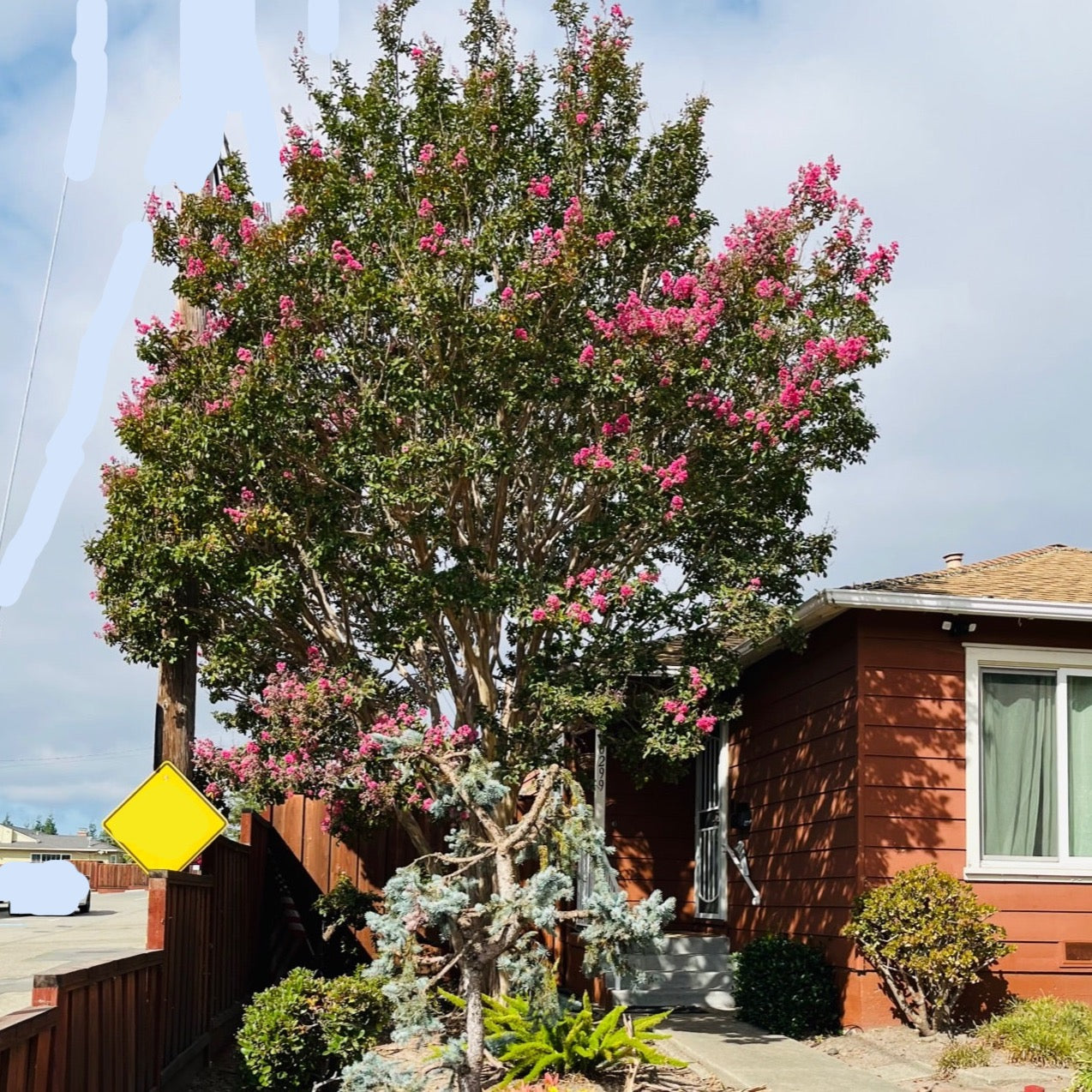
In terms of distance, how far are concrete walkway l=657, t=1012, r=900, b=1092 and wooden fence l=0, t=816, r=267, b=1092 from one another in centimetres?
348

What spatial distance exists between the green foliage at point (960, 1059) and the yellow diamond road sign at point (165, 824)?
4.92 meters

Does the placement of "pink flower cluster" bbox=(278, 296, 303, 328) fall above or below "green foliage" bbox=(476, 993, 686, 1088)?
above

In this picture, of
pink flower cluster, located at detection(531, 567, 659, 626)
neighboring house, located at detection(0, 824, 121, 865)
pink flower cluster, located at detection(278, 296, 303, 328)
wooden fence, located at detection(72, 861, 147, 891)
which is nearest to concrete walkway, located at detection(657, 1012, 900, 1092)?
pink flower cluster, located at detection(531, 567, 659, 626)

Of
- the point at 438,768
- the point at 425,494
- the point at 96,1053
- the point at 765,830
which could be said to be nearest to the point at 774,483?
the point at 425,494

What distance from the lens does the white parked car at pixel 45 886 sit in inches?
588

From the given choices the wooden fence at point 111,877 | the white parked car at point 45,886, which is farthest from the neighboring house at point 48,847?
the white parked car at point 45,886

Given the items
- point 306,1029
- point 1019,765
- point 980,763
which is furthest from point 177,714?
point 1019,765

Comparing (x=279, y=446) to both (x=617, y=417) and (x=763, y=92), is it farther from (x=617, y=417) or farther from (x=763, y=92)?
(x=763, y=92)

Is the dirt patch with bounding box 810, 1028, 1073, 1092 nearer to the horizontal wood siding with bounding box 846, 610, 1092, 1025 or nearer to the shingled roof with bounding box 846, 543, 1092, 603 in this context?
the horizontal wood siding with bounding box 846, 610, 1092, 1025

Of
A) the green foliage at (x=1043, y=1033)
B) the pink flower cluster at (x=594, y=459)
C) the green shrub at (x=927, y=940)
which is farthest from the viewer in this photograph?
the pink flower cluster at (x=594, y=459)

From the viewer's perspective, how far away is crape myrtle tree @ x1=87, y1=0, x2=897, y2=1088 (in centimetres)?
1068

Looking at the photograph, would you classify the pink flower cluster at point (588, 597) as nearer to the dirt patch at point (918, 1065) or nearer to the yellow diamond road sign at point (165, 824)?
the yellow diamond road sign at point (165, 824)

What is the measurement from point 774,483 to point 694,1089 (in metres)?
5.00

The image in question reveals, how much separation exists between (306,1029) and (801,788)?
517 centimetres
